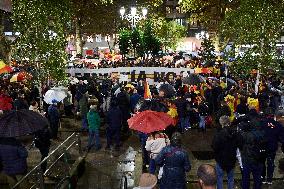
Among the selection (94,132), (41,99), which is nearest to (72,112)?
(41,99)

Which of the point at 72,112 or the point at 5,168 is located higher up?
the point at 5,168

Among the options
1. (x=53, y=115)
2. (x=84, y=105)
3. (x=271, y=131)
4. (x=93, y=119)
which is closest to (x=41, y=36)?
(x=84, y=105)

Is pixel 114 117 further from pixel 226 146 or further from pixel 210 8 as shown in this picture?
pixel 210 8

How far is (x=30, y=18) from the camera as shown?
758 inches

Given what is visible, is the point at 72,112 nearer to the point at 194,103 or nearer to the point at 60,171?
the point at 194,103

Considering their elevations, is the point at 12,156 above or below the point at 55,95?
above

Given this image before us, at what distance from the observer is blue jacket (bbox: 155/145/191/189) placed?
A: 8055 millimetres

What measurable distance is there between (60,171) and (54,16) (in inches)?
413

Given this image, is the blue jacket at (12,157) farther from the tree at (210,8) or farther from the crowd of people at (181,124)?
the tree at (210,8)

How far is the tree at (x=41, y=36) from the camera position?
63.2 feet

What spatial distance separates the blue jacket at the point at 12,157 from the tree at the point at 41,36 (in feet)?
36.5

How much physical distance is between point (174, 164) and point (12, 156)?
10.7ft

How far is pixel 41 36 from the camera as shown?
63.9 ft

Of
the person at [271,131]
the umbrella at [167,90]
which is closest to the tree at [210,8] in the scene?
the umbrella at [167,90]
